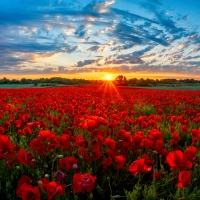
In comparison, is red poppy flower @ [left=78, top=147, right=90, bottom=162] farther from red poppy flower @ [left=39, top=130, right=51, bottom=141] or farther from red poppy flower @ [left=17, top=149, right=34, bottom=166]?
red poppy flower @ [left=17, top=149, right=34, bottom=166]

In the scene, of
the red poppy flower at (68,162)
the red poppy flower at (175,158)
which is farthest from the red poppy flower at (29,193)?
the red poppy flower at (175,158)

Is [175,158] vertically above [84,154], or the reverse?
[175,158]

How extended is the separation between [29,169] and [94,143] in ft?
3.17

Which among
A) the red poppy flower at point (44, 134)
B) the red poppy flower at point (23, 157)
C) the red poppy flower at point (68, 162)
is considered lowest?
the red poppy flower at point (68, 162)

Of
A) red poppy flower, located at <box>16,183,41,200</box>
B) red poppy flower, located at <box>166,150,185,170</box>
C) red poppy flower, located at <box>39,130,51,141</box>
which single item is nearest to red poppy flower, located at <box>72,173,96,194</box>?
red poppy flower, located at <box>16,183,41,200</box>

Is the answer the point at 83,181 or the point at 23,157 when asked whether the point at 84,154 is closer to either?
the point at 23,157

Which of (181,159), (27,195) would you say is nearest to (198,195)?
(181,159)

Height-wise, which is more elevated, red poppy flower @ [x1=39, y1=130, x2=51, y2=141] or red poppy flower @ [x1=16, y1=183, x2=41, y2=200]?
red poppy flower @ [x1=39, y1=130, x2=51, y2=141]

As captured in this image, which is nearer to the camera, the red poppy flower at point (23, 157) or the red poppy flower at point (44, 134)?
the red poppy flower at point (23, 157)

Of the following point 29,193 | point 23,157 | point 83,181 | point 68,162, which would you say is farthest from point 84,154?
point 29,193

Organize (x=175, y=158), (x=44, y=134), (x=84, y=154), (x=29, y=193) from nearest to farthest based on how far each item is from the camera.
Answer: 1. (x=29, y=193)
2. (x=175, y=158)
3. (x=44, y=134)
4. (x=84, y=154)

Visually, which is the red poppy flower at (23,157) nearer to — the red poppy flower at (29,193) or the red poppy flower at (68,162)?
the red poppy flower at (68,162)

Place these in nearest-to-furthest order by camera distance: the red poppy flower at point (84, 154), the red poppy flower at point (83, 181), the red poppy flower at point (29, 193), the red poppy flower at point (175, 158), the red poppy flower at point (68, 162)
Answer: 1. the red poppy flower at point (29, 193)
2. the red poppy flower at point (83, 181)
3. the red poppy flower at point (175, 158)
4. the red poppy flower at point (68, 162)
5. the red poppy flower at point (84, 154)

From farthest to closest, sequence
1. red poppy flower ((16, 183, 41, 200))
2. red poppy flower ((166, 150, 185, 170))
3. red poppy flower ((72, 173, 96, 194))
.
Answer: red poppy flower ((166, 150, 185, 170))
red poppy flower ((72, 173, 96, 194))
red poppy flower ((16, 183, 41, 200))
